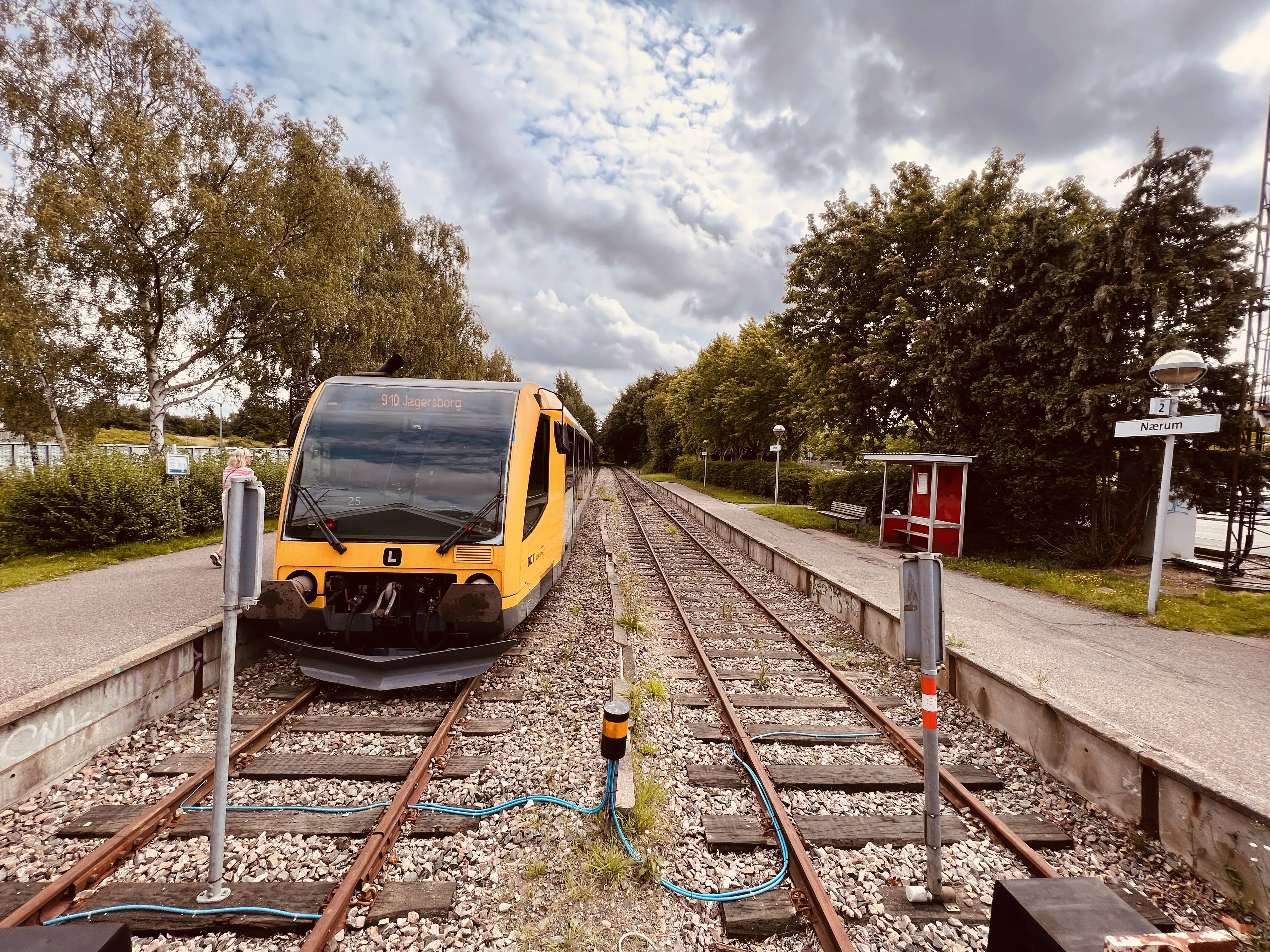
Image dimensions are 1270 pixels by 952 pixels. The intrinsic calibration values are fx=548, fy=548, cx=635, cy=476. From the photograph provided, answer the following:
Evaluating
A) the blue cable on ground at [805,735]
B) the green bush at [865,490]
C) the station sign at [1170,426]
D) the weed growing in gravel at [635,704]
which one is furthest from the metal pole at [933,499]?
the weed growing in gravel at [635,704]

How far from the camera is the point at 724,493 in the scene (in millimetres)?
31969

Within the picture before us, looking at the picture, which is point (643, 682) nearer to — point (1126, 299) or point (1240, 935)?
point (1240, 935)

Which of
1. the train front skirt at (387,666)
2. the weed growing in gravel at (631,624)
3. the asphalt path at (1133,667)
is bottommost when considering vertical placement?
the weed growing in gravel at (631,624)

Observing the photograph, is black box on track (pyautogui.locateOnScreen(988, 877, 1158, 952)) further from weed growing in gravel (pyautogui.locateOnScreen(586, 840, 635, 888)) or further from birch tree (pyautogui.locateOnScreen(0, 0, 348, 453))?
birch tree (pyautogui.locateOnScreen(0, 0, 348, 453))

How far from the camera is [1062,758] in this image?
4129 millimetres

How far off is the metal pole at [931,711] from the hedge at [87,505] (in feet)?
37.0

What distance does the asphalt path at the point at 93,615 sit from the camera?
15.9ft

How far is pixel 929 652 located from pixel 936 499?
424 inches

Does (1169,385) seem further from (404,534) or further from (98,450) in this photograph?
(98,450)

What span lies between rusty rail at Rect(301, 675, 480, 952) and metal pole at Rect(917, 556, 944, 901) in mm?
2950

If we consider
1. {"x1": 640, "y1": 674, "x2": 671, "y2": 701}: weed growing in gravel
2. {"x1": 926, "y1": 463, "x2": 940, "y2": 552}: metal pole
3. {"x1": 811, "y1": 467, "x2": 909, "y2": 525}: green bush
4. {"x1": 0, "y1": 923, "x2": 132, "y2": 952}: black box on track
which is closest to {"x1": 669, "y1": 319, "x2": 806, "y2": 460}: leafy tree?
{"x1": 811, "y1": 467, "x2": 909, "y2": 525}: green bush

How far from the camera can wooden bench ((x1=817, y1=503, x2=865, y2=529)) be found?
51.9ft

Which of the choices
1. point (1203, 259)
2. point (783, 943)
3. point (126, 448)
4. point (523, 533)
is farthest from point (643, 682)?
point (126, 448)

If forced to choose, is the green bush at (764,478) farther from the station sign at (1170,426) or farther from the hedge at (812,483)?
the station sign at (1170,426)
